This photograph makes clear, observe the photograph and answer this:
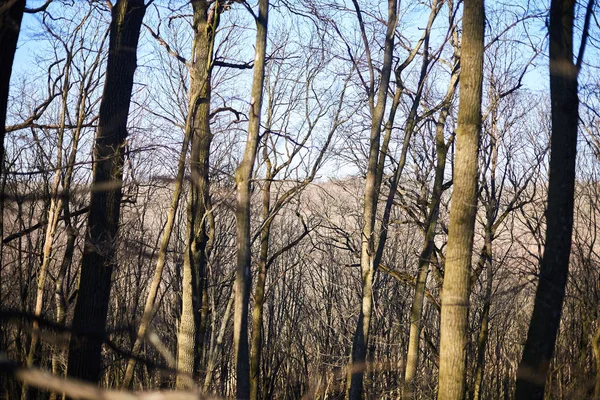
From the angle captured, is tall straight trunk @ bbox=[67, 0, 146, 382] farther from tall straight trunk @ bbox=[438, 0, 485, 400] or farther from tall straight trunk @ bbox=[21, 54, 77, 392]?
tall straight trunk @ bbox=[21, 54, 77, 392]

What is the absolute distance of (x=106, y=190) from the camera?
26.0ft

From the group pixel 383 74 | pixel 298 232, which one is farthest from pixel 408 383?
pixel 298 232

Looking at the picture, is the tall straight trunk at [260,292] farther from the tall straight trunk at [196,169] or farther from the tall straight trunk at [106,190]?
the tall straight trunk at [106,190]

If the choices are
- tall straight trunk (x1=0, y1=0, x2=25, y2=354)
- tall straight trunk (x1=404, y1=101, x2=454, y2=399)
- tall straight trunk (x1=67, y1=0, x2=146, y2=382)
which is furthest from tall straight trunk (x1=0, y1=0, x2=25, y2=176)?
tall straight trunk (x1=404, y1=101, x2=454, y2=399)

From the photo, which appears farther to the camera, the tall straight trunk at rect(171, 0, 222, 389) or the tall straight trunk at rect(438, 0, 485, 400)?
the tall straight trunk at rect(171, 0, 222, 389)

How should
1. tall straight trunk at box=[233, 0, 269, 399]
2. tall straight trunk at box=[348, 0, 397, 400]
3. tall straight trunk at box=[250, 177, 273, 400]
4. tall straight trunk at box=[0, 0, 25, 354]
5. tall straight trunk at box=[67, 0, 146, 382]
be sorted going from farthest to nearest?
Result: 1. tall straight trunk at box=[250, 177, 273, 400]
2. tall straight trunk at box=[348, 0, 397, 400]
3. tall straight trunk at box=[233, 0, 269, 399]
4. tall straight trunk at box=[67, 0, 146, 382]
5. tall straight trunk at box=[0, 0, 25, 354]

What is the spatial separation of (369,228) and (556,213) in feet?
19.9

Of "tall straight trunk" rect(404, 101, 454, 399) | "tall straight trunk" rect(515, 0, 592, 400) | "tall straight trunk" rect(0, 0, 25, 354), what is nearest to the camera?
"tall straight trunk" rect(0, 0, 25, 354)

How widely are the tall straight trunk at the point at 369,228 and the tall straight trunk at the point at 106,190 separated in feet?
18.4

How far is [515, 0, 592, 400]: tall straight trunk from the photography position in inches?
262

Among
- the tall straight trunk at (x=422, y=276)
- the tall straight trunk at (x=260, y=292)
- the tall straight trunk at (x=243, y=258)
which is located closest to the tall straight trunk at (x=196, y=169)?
the tall straight trunk at (x=243, y=258)

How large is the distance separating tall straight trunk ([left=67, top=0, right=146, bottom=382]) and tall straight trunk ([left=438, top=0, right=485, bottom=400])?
4.28 meters

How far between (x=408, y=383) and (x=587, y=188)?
26.7ft

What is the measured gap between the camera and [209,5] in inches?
488
